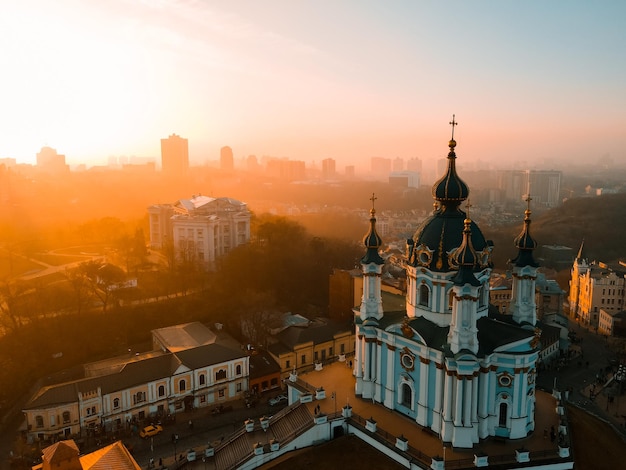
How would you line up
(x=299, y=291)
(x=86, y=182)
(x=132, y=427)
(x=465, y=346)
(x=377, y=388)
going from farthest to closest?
(x=86, y=182), (x=299, y=291), (x=132, y=427), (x=377, y=388), (x=465, y=346)

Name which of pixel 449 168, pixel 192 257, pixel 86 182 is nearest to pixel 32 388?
pixel 192 257

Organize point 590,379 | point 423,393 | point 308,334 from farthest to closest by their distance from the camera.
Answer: point 590,379, point 308,334, point 423,393

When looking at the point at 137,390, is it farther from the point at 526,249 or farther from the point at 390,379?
the point at 526,249

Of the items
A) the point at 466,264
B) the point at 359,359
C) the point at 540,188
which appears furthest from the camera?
the point at 540,188

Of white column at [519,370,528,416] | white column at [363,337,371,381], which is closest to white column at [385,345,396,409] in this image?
white column at [363,337,371,381]

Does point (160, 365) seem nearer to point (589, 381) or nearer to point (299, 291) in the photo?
point (299, 291)

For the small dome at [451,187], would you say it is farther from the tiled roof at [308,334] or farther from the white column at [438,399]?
the tiled roof at [308,334]

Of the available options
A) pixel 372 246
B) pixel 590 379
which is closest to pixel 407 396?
pixel 372 246
